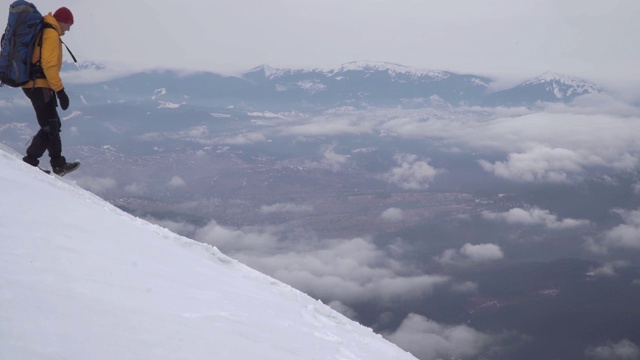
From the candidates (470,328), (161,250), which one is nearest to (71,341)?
(161,250)

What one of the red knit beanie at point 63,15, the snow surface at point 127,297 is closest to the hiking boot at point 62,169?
the snow surface at point 127,297

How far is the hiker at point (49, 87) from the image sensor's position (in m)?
8.72

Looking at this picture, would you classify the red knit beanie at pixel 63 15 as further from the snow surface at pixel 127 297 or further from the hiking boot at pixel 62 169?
the hiking boot at pixel 62 169

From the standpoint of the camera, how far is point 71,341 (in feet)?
10.9

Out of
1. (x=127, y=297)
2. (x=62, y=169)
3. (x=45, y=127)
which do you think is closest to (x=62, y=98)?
(x=45, y=127)

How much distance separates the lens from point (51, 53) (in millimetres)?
8719

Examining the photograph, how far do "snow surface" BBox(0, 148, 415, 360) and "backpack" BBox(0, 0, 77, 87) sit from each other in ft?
5.40

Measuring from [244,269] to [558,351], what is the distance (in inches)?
7729

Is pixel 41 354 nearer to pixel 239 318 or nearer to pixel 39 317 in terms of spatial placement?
pixel 39 317

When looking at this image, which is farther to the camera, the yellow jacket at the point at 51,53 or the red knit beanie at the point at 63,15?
the red knit beanie at the point at 63,15

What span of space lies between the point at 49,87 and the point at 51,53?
0.96 meters

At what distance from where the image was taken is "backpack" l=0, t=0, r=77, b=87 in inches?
334

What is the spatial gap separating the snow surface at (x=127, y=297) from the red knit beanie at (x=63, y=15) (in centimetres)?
288

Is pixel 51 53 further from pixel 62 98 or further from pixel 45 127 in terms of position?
pixel 45 127
